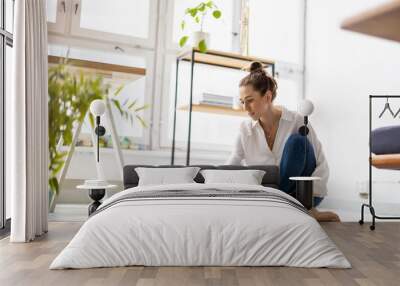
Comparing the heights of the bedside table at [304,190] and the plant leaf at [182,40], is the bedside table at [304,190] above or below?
below

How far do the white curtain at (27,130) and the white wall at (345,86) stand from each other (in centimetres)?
324

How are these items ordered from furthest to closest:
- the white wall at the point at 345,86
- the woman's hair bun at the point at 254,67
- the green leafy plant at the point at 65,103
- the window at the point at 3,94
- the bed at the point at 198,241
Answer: the white wall at the point at 345,86 < the green leafy plant at the point at 65,103 < the woman's hair bun at the point at 254,67 < the window at the point at 3,94 < the bed at the point at 198,241

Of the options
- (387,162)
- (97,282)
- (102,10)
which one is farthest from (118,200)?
(102,10)

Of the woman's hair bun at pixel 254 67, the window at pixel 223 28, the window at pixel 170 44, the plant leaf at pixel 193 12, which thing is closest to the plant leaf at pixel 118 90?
the window at pixel 170 44

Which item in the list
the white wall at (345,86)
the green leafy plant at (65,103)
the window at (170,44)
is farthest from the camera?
the window at (170,44)

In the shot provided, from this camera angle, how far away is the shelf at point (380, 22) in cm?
37

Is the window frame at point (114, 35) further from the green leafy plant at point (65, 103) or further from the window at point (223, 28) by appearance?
the window at point (223, 28)

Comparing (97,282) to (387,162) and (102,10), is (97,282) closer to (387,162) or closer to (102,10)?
(387,162)

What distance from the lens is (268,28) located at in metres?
5.86

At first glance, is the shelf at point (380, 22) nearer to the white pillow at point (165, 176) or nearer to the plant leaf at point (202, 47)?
the white pillow at point (165, 176)

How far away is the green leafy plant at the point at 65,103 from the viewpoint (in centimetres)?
448

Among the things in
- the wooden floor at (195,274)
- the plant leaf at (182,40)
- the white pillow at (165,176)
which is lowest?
the wooden floor at (195,274)

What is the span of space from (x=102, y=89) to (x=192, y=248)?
2.91 metres

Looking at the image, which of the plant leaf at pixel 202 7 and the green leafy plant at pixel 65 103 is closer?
the green leafy plant at pixel 65 103
